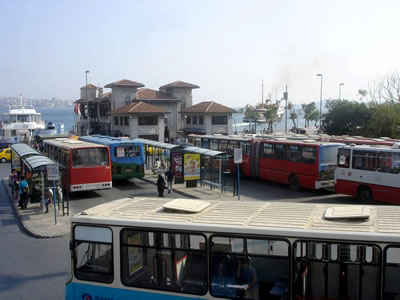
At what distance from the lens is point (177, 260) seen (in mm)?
6414

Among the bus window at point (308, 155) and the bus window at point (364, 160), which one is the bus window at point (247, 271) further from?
the bus window at point (308, 155)

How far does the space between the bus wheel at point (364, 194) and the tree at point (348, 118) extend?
26.9 meters

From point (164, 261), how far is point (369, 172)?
44.9 ft

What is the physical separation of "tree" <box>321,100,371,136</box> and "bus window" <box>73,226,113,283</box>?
40.7 meters

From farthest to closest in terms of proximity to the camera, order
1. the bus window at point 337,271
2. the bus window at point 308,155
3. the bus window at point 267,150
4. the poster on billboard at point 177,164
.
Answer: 1. the bus window at point 267,150
2. the poster on billboard at point 177,164
3. the bus window at point 308,155
4. the bus window at point 337,271

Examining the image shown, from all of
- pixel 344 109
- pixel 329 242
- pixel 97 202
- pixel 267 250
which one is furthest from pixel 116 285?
pixel 344 109

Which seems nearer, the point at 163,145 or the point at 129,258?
the point at 129,258

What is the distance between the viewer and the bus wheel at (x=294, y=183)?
22078mm

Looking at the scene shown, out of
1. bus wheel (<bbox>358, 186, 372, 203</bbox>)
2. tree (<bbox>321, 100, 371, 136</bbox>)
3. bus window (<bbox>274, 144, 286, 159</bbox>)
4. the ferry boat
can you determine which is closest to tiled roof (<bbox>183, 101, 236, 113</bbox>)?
tree (<bbox>321, 100, 371, 136</bbox>)

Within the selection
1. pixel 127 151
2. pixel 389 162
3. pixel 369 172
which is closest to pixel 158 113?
pixel 127 151

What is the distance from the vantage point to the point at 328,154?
68.0 feet

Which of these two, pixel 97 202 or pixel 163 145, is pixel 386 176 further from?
pixel 163 145

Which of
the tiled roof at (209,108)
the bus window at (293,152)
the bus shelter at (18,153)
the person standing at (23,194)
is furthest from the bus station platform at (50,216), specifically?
the tiled roof at (209,108)

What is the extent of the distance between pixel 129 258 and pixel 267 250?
2114 mm
